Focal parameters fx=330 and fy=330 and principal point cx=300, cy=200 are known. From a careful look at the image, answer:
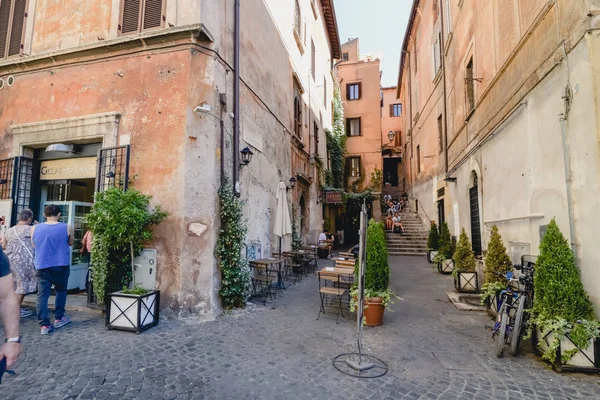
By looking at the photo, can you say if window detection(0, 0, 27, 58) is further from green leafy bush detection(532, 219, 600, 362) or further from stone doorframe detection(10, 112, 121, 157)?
green leafy bush detection(532, 219, 600, 362)

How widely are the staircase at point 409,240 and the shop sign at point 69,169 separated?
12.9 meters

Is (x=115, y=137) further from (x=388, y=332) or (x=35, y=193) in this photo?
(x=388, y=332)

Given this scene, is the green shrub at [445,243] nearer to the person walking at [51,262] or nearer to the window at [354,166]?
the person walking at [51,262]

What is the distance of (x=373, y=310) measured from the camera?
558 cm

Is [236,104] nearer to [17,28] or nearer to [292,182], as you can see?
[292,182]

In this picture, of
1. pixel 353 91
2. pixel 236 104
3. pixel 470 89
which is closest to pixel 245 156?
pixel 236 104

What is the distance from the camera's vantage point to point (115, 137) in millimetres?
6441

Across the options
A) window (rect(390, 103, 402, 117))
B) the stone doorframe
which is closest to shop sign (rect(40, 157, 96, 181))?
the stone doorframe

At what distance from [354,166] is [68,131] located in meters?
19.4

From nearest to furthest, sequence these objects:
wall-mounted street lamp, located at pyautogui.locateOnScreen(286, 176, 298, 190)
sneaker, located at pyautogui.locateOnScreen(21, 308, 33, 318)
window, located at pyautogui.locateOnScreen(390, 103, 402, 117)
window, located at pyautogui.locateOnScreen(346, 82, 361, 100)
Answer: sneaker, located at pyautogui.locateOnScreen(21, 308, 33, 318) → wall-mounted street lamp, located at pyautogui.locateOnScreen(286, 176, 298, 190) → window, located at pyautogui.locateOnScreen(346, 82, 361, 100) → window, located at pyautogui.locateOnScreen(390, 103, 402, 117)

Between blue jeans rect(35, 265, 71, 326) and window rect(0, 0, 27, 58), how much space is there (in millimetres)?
5613

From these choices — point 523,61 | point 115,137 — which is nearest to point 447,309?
point 523,61

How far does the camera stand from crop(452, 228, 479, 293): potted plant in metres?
7.99

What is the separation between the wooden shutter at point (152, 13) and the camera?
652 cm
